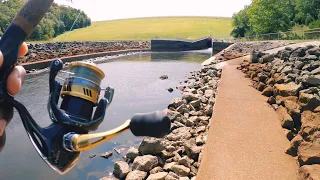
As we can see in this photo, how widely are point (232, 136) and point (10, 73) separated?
4474 mm

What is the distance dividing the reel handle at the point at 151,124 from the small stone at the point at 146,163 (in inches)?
170

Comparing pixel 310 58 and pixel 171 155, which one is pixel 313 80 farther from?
pixel 171 155

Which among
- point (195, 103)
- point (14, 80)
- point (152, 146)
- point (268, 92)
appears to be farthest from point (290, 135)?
point (14, 80)

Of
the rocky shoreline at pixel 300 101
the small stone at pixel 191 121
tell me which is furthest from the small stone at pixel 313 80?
the small stone at pixel 191 121

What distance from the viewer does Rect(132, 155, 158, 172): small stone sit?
5.30 m

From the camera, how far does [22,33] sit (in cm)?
110

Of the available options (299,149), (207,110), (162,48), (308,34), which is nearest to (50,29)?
(162,48)

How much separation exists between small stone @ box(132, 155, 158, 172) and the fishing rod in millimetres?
4005

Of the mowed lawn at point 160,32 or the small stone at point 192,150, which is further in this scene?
the mowed lawn at point 160,32

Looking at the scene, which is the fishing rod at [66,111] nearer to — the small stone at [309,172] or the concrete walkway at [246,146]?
the concrete walkway at [246,146]

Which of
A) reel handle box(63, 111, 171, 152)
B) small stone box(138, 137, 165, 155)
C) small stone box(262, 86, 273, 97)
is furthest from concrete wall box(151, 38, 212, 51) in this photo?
reel handle box(63, 111, 171, 152)

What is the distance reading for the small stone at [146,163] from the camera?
5.30m

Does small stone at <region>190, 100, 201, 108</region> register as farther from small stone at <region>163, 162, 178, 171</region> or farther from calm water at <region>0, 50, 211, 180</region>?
small stone at <region>163, 162, 178, 171</region>

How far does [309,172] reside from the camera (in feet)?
11.7
